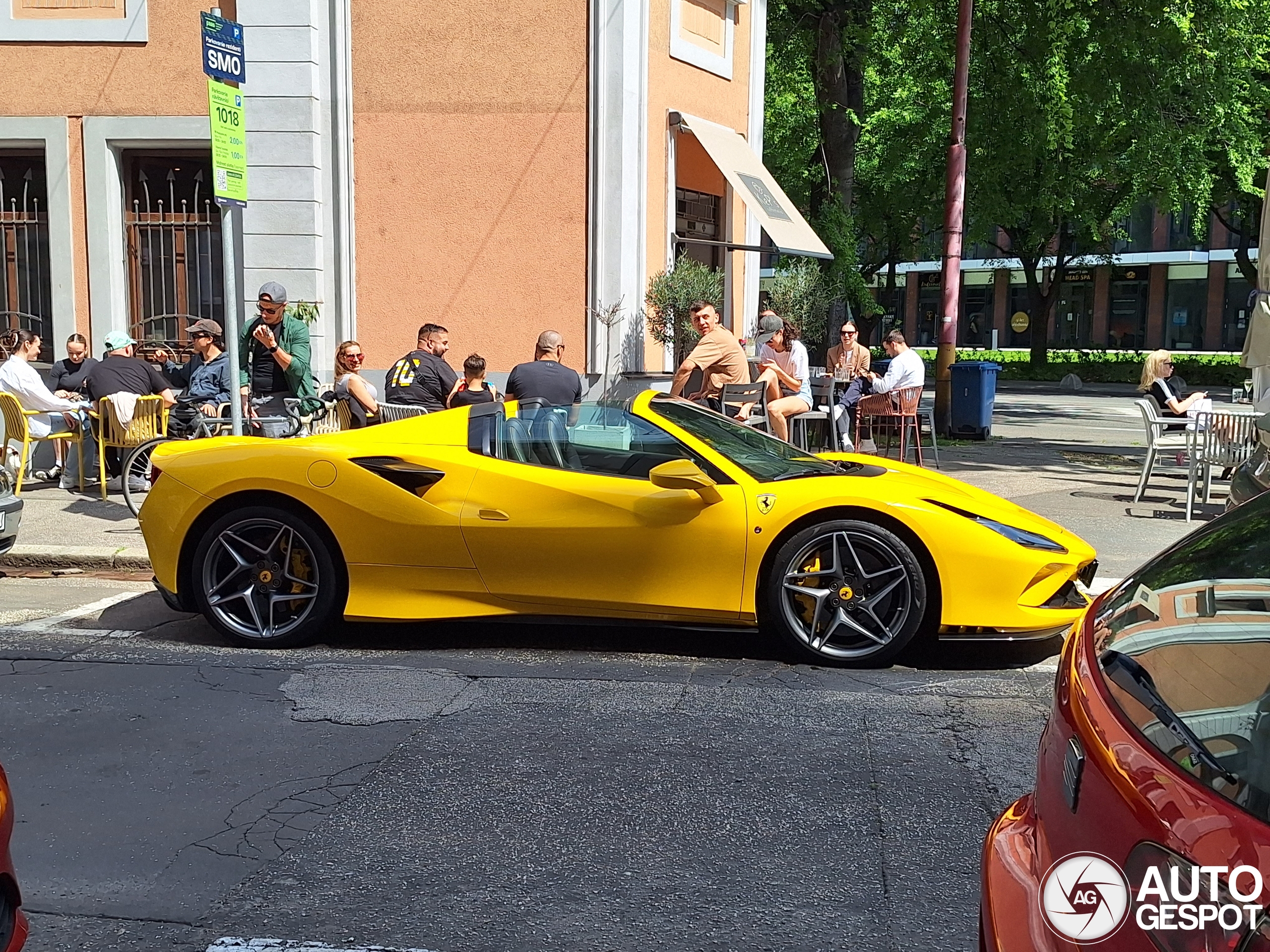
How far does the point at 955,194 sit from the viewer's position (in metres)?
16.6

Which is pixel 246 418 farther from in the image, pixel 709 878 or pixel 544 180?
pixel 709 878

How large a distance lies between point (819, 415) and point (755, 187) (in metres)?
3.39

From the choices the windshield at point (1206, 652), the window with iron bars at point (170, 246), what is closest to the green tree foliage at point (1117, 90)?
the window with iron bars at point (170, 246)

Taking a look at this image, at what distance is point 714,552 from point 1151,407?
6.97 meters

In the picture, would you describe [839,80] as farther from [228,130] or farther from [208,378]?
[228,130]

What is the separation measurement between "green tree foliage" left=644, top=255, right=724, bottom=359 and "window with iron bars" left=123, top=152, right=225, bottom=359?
191 inches

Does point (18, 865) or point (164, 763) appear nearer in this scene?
point (18, 865)

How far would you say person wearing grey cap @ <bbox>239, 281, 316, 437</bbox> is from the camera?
1010 centimetres

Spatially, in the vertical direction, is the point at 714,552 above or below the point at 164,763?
above

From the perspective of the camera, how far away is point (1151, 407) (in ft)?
36.9

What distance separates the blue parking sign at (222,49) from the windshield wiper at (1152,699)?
7089 mm

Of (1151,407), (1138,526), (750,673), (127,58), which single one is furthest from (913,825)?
(127,58)

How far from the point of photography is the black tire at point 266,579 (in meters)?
6.11

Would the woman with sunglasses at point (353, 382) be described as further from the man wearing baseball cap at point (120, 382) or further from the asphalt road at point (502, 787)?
the asphalt road at point (502, 787)
